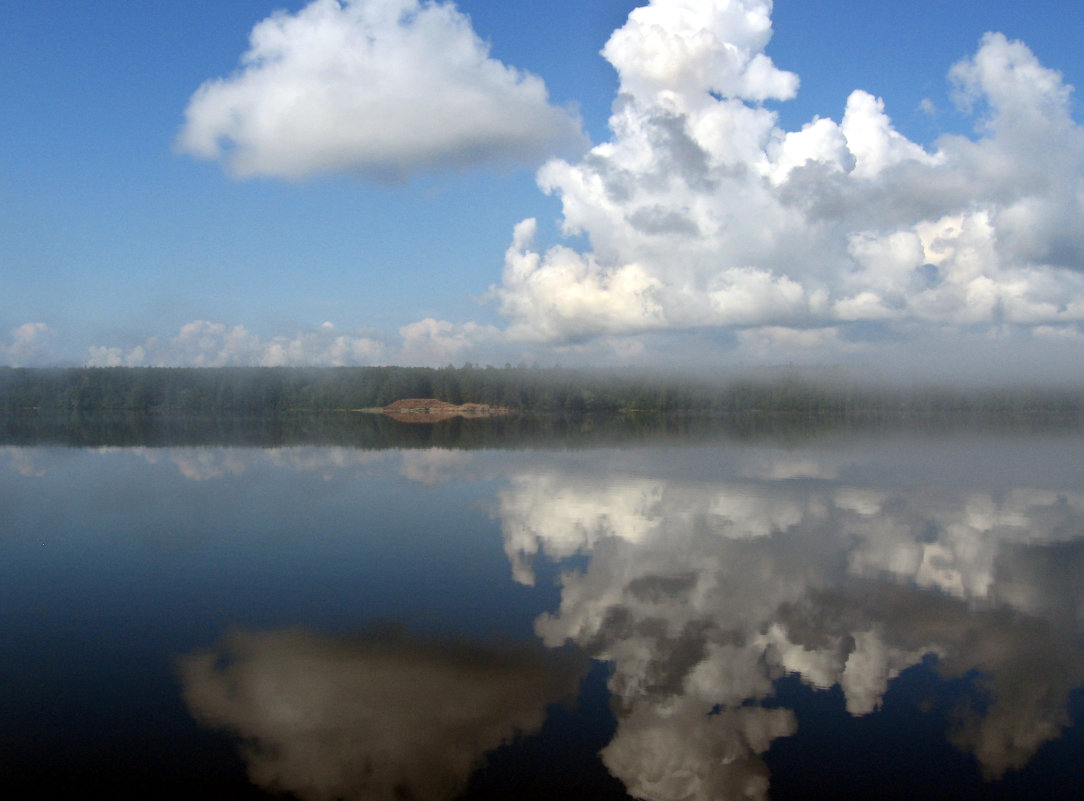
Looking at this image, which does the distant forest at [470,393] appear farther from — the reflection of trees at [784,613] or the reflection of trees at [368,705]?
the reflection of trees at [368,705]

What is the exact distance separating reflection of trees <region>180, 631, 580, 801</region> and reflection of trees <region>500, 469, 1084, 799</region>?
1.02 metres

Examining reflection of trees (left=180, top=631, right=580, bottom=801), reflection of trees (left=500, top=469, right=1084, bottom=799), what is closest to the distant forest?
reflection of trees (left=500, top=469, right=1084, bottom=799)

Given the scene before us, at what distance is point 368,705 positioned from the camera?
7.26 m

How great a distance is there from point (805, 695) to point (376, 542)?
8.99m

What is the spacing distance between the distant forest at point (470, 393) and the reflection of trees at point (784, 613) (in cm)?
11396

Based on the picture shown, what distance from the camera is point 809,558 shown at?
13242 mm

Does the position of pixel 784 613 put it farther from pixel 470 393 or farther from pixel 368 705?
pixel 470 393

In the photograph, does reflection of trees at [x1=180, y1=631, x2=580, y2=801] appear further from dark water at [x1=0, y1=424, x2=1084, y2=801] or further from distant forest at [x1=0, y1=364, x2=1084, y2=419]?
distant forest at [x1=0, y1=364, x2=1084, y2=419]

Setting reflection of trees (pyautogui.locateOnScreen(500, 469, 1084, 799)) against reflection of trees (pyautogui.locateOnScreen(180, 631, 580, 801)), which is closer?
reflection of trees (pyautogui.locateOnScreen(180, 631, 580, 801))

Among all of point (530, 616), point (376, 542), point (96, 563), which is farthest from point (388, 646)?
point (96, 563)

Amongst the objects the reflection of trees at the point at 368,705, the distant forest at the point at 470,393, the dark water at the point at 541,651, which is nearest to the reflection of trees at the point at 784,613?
the dark water at the point at 541,651

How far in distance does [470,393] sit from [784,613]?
4915 inches

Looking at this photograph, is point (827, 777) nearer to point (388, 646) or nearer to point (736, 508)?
point (388, 646)

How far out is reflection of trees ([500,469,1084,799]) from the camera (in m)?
6.84
